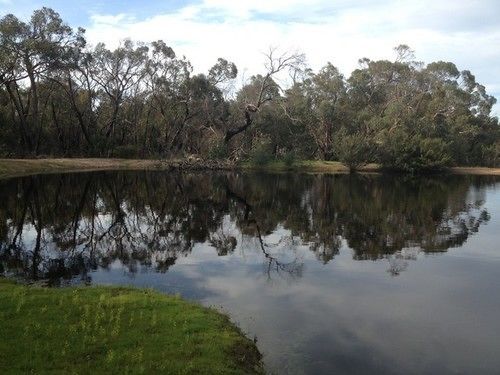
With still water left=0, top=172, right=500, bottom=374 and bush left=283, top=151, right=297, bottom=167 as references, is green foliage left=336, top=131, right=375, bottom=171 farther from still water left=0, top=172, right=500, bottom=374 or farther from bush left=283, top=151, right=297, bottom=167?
still water left=0, top=172, right=500, bottom=374

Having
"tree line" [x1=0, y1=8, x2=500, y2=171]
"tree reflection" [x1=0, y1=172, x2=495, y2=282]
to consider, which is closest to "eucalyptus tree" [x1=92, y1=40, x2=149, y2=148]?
"tree line" [x1=0, y1=8, x2=500, y2=171]

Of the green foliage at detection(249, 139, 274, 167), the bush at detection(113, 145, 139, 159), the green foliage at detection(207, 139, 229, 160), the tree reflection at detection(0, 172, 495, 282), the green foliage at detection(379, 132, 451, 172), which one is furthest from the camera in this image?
the green foliage at detection(379, 132, 451, 172)

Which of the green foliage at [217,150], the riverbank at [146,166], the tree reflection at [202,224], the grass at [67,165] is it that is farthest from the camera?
the green foliage at [217,150]

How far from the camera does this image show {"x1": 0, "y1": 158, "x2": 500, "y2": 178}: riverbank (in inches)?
1943

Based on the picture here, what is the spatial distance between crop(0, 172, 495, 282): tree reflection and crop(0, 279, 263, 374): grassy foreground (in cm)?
434

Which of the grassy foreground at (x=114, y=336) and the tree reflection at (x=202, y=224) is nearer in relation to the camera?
the grassy foreground at (x=114, y=336)

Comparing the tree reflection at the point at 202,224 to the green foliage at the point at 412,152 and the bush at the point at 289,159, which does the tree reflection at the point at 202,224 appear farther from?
the green foliage at the point at 412,152

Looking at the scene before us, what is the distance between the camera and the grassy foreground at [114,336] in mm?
8156

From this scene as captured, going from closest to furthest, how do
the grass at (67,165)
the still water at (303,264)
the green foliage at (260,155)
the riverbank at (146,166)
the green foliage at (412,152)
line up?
1. the still water at (303,264)
2. the grass at (67,165)
3. the riverbank at (146,166)
4. the green foliage at (260,155)
5. the green foliage at (412,152)

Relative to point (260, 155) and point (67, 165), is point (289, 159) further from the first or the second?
point (67, 165)

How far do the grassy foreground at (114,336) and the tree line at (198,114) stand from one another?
48.1 metres

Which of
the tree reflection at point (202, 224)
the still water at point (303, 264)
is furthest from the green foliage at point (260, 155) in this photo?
the still water at point (303, 264)

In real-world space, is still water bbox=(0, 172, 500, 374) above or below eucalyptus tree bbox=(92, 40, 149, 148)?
below

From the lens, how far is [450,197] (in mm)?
42906
